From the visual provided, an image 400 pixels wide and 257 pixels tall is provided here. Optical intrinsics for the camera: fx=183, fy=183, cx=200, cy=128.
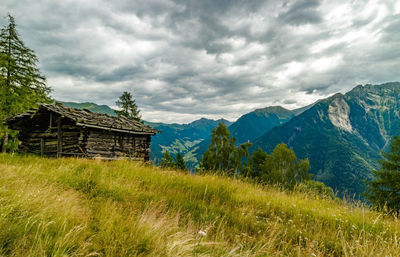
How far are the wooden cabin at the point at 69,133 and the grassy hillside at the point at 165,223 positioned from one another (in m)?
9.94

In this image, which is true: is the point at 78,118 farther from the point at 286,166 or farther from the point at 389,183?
the point at 286,166

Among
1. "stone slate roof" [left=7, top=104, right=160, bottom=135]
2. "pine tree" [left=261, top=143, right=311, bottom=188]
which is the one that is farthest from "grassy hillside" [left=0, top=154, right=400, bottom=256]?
"pine tree" [left=261, top=143, right=311, bottom=188]

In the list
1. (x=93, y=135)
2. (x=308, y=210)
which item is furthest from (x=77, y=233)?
(x=93, y=135)

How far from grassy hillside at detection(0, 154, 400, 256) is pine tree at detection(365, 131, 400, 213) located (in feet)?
54.2

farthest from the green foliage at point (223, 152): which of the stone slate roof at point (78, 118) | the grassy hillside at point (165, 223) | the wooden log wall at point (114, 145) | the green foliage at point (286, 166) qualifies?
the grassy hillside at point (165, 223)

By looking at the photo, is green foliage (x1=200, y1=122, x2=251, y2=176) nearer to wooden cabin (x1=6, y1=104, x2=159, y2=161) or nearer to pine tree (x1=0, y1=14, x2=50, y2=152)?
wooden cabin (x1=6, y1=104, x2=159, y2=161)

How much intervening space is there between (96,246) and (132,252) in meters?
Result: 0.37

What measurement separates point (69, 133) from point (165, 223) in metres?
Result: 15.6

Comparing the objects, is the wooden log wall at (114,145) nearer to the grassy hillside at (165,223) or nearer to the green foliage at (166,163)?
the green foliage at (166,163)

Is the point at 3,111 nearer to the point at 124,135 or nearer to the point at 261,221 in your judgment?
the point at 124,135

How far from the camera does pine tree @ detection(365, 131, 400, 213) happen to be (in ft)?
51.0

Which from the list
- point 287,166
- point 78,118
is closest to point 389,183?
point 287,166

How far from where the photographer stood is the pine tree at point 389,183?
15538 mm

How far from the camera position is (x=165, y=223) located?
2.67m
